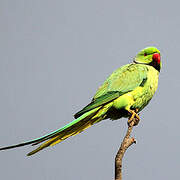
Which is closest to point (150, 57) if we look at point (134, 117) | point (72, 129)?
point (134, 117)

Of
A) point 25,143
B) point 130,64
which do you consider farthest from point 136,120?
point 25,143

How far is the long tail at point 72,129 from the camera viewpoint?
3.06 metres

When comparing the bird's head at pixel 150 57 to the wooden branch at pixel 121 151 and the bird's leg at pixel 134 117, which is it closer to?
the bird's leg at pixel 134 117

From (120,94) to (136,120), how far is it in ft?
1.16

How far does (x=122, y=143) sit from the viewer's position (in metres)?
3.04

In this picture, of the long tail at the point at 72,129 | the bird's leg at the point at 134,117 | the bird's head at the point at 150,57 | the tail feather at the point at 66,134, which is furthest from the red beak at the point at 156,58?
the tail feather at the point at 66,134

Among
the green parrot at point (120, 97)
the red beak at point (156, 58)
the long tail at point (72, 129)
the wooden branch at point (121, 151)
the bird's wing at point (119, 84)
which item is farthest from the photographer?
the red beak at point (156, 58)

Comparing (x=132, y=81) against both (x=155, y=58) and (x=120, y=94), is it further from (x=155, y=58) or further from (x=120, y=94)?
(x=155, y=58)

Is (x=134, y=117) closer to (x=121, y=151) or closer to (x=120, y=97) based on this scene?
(x=120, y=97)

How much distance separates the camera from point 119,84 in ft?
12.4

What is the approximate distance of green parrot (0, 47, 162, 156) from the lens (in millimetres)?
3504

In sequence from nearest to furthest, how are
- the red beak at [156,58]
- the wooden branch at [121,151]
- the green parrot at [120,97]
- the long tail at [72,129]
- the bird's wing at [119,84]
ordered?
the wooden branch at [121,151] → the long tail at [72,129] → the green parrot at [120,97] → the bird's wing at [119,84] → the red beak at [156,58]

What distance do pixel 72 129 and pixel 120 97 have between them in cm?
69

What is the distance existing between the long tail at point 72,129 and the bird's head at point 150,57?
1008mm
